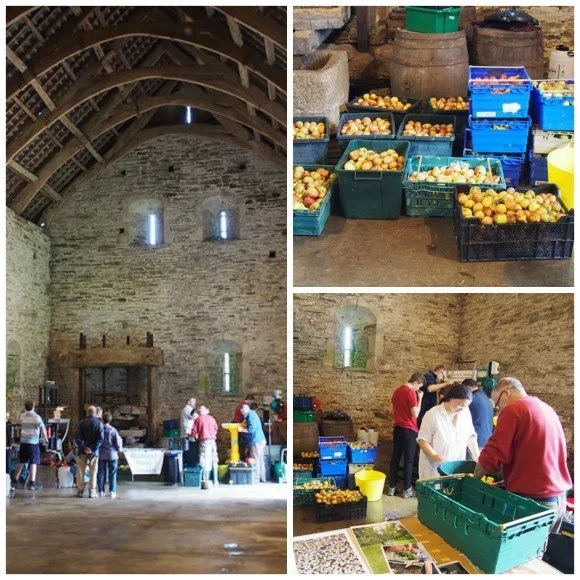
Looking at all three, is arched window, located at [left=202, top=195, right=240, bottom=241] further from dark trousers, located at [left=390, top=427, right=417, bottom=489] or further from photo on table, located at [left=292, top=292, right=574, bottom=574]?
dark trousers, located at [left=390, top=427, right=417, bottom=489]

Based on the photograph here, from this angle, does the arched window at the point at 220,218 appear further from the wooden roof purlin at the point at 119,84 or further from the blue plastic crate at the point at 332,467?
the blue plastic crate at the point at 332,467

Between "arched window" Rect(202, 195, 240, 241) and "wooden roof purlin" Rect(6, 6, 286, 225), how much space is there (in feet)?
3.74

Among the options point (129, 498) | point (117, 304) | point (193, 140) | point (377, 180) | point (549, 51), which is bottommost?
point (129, 498)

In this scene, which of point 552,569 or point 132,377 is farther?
point 132,377

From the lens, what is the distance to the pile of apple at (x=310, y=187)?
401 centimetres

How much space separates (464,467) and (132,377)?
9659 mm

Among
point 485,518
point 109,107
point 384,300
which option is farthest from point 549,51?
point 109,107

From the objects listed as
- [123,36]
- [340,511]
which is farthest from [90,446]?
[123,36]

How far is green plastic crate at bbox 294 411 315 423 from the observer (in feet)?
15.9

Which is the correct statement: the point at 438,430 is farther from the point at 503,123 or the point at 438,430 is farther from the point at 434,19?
the point at 434,19

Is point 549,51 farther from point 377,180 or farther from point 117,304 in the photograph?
point 117,304

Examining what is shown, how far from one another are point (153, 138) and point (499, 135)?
355 inches

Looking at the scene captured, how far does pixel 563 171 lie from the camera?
164 inches

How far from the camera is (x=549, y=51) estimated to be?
232 inches
